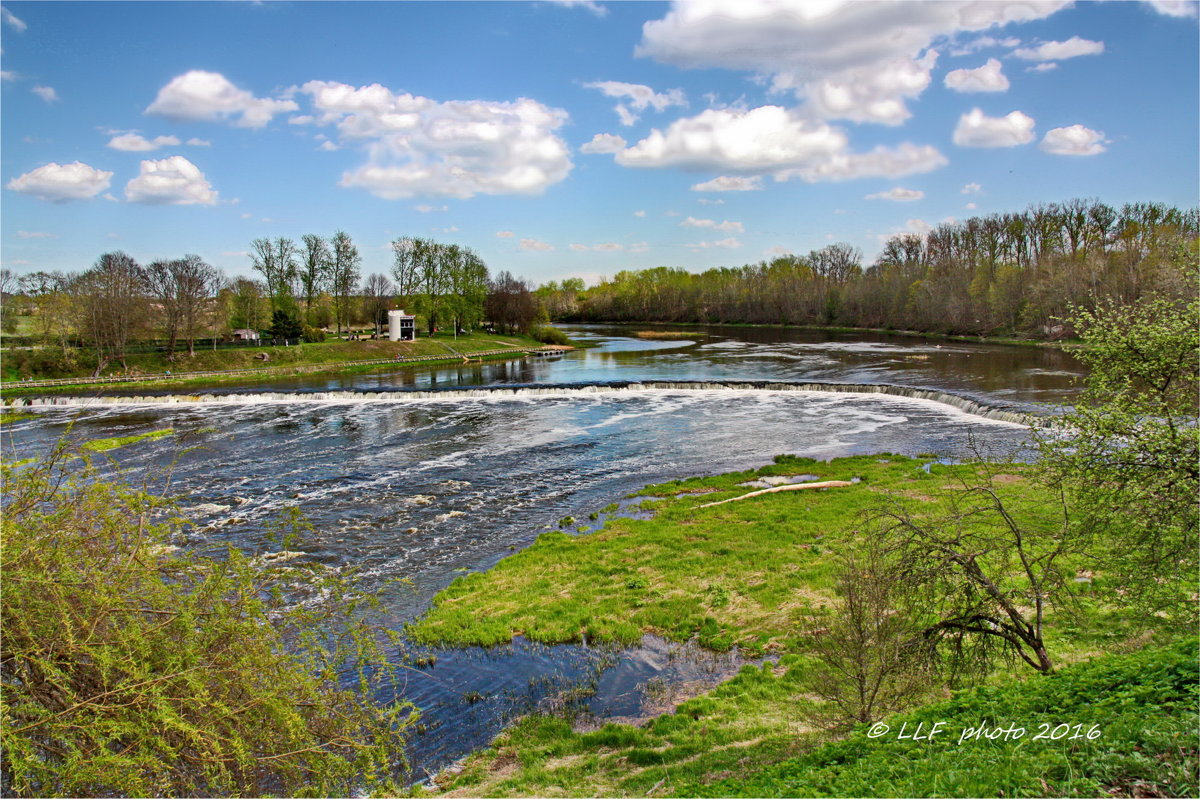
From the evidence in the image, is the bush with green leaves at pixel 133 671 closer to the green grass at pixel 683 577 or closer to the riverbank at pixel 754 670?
the riverbank at pixel 754 670

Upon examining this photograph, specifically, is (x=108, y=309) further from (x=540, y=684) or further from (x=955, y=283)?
(x=955, y=283)

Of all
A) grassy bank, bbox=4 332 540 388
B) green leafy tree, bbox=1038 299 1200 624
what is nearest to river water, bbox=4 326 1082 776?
green leafy tree, bbox=1038 299 1200 624

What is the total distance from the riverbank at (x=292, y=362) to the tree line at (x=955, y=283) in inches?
2059

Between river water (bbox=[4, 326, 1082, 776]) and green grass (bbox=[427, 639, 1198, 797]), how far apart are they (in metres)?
1.01

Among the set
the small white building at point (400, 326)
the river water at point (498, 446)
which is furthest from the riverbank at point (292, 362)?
the river water at point (498, 446)

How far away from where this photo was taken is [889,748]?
727 centimetres

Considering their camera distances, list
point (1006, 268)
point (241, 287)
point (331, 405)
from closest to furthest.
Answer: point (331, 405) → point (241, 287) → point (1006, 268)

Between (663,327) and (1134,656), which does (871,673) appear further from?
(663,327)

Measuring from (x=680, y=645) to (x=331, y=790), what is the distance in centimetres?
670

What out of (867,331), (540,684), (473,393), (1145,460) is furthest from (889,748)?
(867,331)

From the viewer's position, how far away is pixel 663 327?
137 m

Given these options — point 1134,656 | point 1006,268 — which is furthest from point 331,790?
point 1006,268

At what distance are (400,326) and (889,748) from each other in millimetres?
79732

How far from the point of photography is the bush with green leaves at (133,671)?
17.3ft
